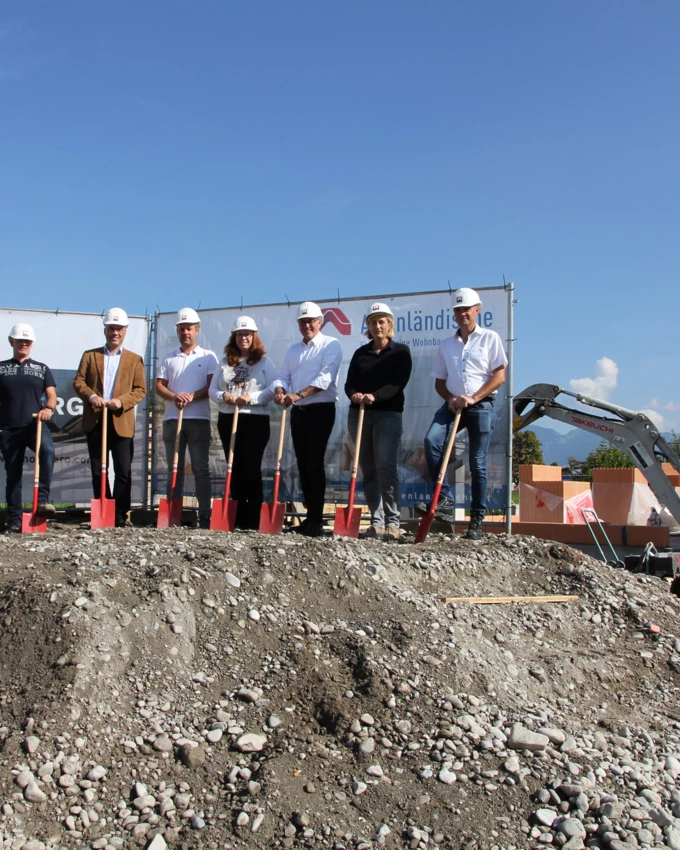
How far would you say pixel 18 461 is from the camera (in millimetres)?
7250

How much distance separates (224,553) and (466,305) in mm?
3127

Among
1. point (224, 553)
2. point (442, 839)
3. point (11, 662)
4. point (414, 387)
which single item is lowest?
point (442, 839)

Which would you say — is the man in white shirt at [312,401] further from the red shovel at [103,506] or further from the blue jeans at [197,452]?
the red shovel at [103,506]

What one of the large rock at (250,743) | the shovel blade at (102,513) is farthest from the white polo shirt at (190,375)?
the large rock at (250,743)

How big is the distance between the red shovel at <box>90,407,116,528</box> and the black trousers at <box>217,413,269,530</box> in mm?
1050

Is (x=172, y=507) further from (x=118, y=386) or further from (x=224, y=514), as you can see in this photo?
(x=118, y=386)

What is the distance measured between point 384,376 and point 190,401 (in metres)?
1.89

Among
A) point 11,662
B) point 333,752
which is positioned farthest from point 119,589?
point 333,752

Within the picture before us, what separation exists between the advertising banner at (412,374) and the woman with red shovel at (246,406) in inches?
43.9

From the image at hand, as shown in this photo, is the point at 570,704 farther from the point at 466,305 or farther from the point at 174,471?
the point at 174,471

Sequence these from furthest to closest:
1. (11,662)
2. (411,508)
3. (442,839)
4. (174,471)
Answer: (411,508), (174,471), (11,662), (442,839)

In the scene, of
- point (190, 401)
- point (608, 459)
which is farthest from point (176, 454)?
point (608, 459)

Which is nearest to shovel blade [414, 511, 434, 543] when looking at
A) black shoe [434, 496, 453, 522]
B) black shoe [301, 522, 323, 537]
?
black shoe [434, 496, 453, 522]

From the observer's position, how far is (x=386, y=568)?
494 centimetres
